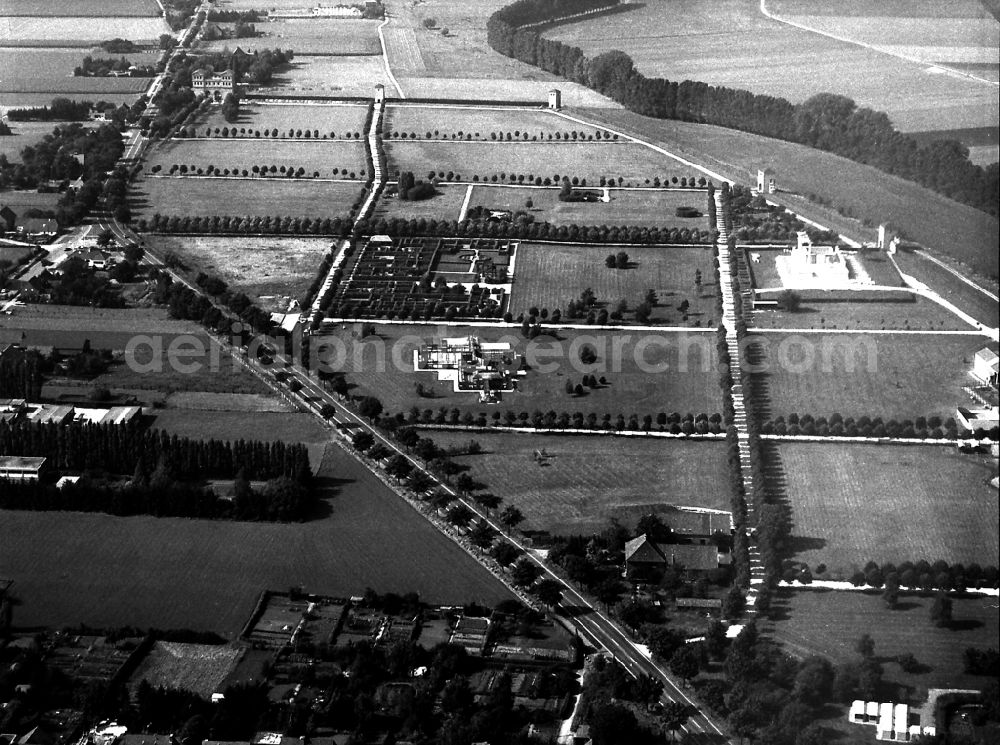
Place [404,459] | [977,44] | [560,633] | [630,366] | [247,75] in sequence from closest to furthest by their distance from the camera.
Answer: [560,633], [404,459], [630,366], [977,44], [247,75]

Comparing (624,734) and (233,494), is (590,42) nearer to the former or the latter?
(233,494)

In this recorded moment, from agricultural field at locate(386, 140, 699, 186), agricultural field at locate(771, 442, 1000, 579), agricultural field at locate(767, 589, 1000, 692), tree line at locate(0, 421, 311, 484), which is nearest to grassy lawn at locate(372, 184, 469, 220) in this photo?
agricultural field at locate(386, 140, 699, 186)

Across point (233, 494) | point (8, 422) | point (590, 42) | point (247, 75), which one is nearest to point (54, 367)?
point (8, 422)

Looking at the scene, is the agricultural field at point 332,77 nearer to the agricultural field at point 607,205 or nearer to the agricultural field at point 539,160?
the agricultural field at point 539,160

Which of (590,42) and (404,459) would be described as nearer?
(404,459)

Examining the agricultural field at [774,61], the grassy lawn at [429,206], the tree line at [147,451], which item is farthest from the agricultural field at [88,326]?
the agricultural field at [774,61]

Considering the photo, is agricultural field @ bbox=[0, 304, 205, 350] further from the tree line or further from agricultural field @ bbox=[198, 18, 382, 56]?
agricultural field @ bbox=[198, 18, 382, 56]

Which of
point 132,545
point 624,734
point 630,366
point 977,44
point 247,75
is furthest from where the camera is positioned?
point 247,75
